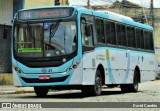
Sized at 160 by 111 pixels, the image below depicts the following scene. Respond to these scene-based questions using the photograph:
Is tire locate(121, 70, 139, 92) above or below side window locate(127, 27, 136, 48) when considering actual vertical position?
below

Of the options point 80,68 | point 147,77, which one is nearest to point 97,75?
point 80,68

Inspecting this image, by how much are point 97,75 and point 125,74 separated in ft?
13.0

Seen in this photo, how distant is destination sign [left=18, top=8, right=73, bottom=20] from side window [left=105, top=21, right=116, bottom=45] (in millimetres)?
2968

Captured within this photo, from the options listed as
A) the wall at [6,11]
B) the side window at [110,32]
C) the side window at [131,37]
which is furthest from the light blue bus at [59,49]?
the wall at [6,11]

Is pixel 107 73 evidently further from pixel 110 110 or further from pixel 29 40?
pixel 110 110

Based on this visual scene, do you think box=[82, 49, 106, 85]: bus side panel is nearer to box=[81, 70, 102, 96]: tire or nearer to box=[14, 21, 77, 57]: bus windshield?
box=[81, 70, 102, 96]: tire

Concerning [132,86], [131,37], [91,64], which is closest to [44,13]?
[91,64]

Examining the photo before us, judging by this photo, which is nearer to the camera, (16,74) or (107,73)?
(16,74)

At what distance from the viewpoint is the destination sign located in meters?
18.0

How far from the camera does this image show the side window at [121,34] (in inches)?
865

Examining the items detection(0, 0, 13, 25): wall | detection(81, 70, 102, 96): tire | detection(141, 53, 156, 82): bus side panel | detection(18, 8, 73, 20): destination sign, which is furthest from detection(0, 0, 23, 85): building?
detection(81, 70, 102, 96): tire

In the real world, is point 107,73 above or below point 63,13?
below

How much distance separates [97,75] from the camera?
63.0 ft

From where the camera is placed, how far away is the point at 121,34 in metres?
22.3
